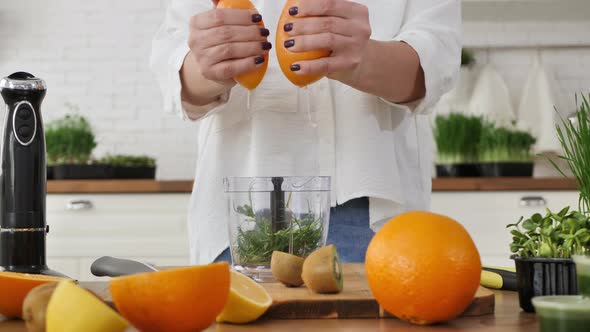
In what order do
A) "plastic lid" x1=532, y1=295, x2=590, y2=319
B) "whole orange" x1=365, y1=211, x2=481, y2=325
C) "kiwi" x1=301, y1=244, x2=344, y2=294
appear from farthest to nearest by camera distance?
"kiwi" x1=301, y1=244, x2=344, y2=294 → "whole orange" x1=365, y1=211, x2=481, y2=325 → "plastic lid" x1=532, y1=295, x2=590, y2=319

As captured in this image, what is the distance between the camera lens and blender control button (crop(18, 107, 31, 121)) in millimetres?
858

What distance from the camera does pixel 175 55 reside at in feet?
3.51

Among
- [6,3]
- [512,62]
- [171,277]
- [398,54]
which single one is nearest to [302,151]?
[398,54]

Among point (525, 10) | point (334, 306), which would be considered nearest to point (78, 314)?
point (334, 306)

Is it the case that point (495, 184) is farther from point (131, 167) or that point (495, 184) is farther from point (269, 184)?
point (269, 184)

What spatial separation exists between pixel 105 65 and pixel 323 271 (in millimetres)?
2757

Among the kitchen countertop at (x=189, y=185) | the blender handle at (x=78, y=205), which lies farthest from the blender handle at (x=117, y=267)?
the blender handle at (x=78, y=205)

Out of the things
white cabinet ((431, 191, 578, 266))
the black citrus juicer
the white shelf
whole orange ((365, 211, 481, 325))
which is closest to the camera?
whole orange ((365, 211, 481, 325))

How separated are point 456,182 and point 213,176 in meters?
1.48

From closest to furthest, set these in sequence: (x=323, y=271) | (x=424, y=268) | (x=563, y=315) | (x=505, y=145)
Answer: (x=563, y=315) → (x=424, y=268) → (x=323, y=271) → (x=505, y=145)

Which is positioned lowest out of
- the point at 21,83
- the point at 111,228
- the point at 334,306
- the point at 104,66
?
the point at 111,228

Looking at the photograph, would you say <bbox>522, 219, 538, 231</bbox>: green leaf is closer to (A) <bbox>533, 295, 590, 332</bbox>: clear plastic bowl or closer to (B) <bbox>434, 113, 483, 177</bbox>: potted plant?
(A) <bbox>533, 295, 590, 332</bbox>: clear plastic bowl

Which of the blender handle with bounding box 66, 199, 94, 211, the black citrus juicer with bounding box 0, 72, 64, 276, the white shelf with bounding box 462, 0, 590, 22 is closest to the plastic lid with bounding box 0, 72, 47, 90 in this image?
the black citrus juicer with bounding box 0, 72, 64, 276

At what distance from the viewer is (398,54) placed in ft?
3.25
